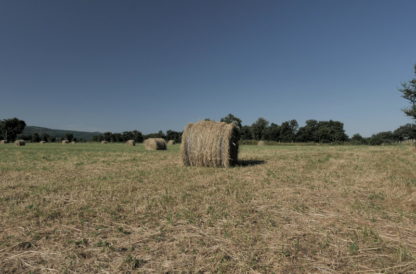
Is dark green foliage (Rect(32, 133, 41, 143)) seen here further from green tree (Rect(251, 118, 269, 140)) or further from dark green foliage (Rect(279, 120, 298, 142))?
dark green foliage (Rect(279, 120, 298, 142))

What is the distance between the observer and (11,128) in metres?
94.3

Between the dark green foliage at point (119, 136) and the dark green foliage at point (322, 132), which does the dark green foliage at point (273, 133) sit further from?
the dark green foliage at point (119, 136)

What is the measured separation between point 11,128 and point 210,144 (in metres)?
121

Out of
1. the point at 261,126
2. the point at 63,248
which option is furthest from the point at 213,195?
the point at 261,126

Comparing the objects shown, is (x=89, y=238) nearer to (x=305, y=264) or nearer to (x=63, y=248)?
(x=63, y=248)

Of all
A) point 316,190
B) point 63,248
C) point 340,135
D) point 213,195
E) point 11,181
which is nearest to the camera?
point 63,248

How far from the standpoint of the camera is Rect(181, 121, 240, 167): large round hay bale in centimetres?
924

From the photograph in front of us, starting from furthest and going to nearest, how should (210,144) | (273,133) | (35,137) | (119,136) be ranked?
(273,133) < (119,136) < (35,137) < (210,144)

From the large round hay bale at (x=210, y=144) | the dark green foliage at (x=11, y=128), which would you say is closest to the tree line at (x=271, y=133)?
the dark green foliage at (x=11, y=128)

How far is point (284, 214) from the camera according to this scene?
11.9 feet

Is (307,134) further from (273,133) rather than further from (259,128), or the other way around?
(259,128)

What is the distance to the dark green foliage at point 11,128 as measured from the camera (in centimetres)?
9162

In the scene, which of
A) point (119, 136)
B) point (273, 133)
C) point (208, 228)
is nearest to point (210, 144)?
point (208, 228)

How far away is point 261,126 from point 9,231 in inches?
4322
